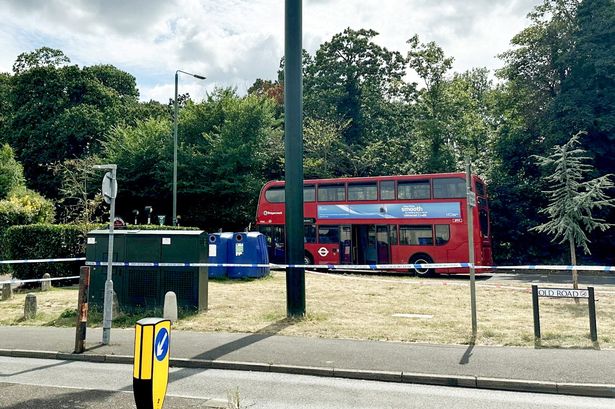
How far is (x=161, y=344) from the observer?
3.77m

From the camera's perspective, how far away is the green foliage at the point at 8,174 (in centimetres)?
3012

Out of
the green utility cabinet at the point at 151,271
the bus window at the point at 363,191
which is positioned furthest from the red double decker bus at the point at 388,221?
the green utility cabinet at the point at 151,271

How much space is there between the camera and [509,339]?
8047mm

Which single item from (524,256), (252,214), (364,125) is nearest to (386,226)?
(524,256)

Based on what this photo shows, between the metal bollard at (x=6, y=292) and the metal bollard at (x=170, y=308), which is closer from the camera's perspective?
the metal bollard at (x=170, y=308)

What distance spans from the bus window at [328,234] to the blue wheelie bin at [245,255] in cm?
457

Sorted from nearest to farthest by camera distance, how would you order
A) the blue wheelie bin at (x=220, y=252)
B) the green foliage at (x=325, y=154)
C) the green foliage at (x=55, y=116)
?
the blue wheelie bin at (x=220, y=252) < the green foliage at (x=325, y=154) < the green foliage at (x=55, y=116)

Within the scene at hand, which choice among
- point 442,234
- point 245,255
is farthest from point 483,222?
point 245,255

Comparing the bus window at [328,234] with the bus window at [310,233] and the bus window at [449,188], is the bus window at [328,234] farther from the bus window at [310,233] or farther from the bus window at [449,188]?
the bus window at [449,188]

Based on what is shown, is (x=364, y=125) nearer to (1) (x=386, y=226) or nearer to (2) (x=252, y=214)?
(2) (x=252, y=214)

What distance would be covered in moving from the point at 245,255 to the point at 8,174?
70.0ft

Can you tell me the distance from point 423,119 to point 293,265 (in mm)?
24946

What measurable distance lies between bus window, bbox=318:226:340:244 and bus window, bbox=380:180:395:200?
2.52 metres

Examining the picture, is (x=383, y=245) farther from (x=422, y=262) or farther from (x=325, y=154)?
(x=325, y=154)
